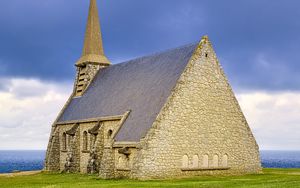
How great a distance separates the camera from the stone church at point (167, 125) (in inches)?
1563

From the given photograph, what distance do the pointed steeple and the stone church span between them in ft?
27.6

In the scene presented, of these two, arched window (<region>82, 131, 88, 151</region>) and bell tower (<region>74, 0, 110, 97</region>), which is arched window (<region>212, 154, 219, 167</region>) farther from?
bell tower (<region>74, 0, 110, 97</region>)

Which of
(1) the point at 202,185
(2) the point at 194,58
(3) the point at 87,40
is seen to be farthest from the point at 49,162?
(1) the point at 202,185

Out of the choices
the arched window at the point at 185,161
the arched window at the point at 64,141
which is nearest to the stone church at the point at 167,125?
the arched window at the point at 185,161

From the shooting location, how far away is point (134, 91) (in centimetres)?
4662

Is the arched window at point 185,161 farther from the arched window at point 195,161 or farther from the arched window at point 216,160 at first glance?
the arched window at point 216,160

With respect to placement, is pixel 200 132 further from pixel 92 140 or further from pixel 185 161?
pixel 92 140

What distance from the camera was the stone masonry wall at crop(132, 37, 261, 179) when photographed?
3931 cm

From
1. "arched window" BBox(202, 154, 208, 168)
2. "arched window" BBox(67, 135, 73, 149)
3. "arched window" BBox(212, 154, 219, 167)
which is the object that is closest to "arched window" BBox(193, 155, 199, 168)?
"arched window" BBox(202, 154, 208, 168)

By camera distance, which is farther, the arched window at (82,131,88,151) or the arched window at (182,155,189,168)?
the arched window at (82,131,88,151)

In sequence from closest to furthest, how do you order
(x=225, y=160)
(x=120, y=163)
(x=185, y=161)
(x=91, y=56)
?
(x=185, y=161), (x=120, y=163), (x=225, y=160), (x=91, y=56)

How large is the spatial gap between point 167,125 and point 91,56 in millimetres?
22730

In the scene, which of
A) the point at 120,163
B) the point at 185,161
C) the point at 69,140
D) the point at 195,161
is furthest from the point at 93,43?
the point at 185,161

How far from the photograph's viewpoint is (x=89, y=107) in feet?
174
